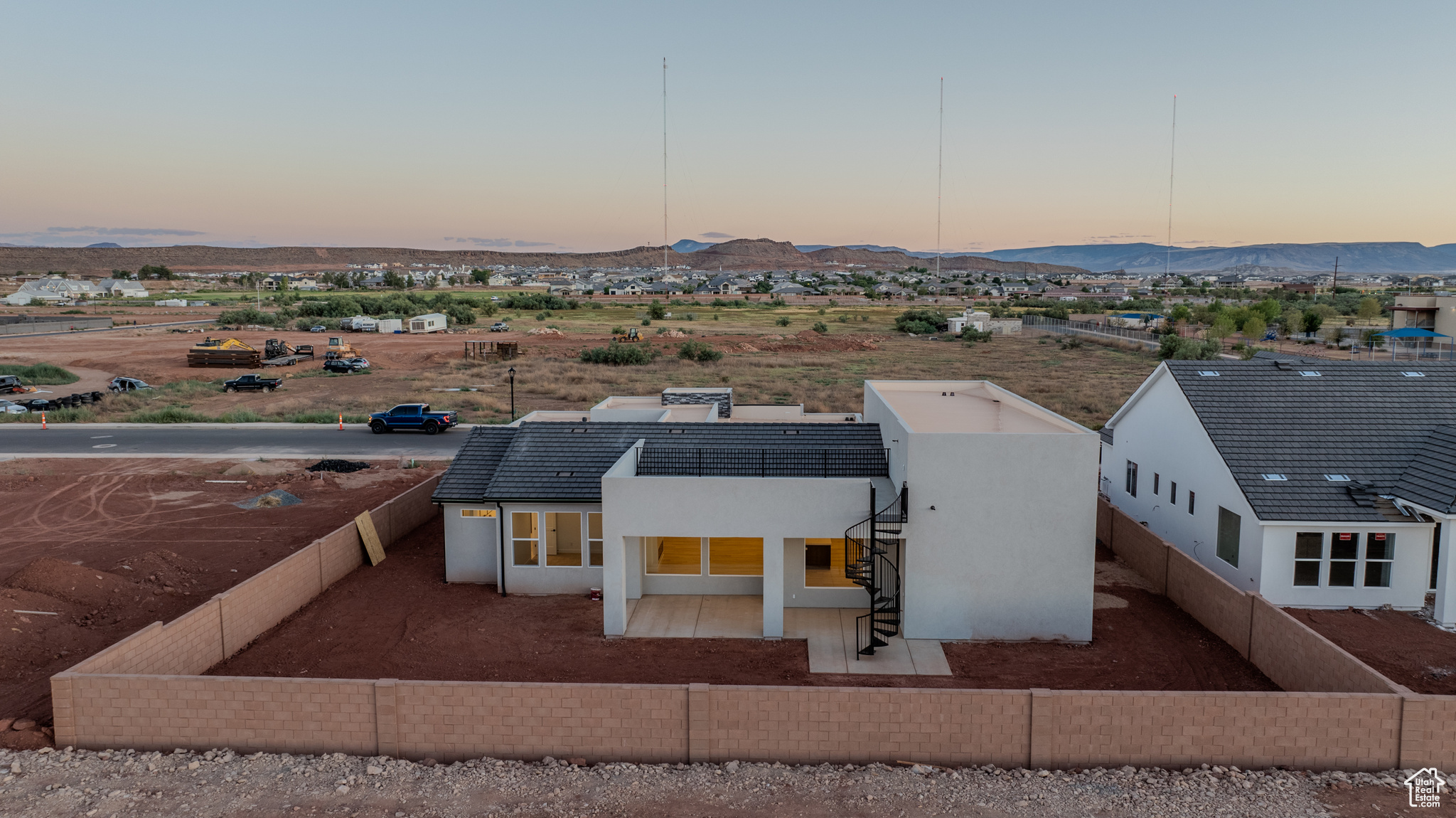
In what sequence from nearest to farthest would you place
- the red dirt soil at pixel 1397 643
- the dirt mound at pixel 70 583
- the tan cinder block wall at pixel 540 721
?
the tan cinder block wall at pixel 540 721, the red dirt soil at pixel 1397 643, the dirt mound at pixel 70 583

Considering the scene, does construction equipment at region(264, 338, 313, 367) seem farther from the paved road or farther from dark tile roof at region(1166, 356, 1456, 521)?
dark tile roof at region(1166, 356, 1456, 521)

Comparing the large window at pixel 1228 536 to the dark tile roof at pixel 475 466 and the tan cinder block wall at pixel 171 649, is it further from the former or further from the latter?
the tan cinder block wall at pixel 171 649

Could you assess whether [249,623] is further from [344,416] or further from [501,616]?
[344,416]

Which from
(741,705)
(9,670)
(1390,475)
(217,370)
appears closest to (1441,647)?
(1390,475)

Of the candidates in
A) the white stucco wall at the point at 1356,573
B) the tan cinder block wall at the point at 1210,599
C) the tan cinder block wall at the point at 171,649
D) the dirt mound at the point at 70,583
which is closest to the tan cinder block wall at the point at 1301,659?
the tan cinder block wall at the point at 1210,599

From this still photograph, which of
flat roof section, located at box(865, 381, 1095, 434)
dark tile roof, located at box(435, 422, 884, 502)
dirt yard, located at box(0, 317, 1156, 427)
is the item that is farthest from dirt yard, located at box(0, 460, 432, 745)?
flat roof section, located at box(865, 381, 1095, 434)

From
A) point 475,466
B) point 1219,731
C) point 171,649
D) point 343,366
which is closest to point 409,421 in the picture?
point 475,466
